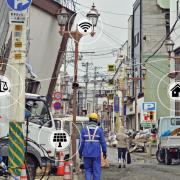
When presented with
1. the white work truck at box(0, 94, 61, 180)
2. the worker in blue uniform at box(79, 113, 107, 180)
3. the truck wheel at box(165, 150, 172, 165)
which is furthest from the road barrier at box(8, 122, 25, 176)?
the truck wheel at box(165, 150, 172, 165)

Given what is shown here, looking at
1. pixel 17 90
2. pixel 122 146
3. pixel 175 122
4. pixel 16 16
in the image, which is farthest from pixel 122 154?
pixel 16 16

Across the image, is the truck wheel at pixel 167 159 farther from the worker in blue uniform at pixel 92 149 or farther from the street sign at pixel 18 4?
the street sign at pixel 18 4

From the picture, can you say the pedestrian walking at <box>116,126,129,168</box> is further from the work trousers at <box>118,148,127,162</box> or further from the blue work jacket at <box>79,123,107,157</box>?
the blue work jacket at <box>79,123,107,157</box>

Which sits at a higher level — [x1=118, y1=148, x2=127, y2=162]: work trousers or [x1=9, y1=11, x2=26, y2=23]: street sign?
[x1=9, y1=11, x2=26, y2=23]: street sign

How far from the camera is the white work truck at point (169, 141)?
22828mm

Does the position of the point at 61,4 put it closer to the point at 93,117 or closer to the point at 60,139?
the point at 60,139

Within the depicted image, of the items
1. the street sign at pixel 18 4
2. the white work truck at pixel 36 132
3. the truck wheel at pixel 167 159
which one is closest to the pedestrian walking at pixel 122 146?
the truck wheel at pixel 167 159

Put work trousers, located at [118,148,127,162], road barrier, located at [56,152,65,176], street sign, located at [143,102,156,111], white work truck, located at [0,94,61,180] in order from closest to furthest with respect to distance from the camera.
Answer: white work truck, located at [0,94,61,180]
road barrier, located at [56,152,65,176]
work trousers, located at [118,148,127,162]
street sign, located at [143,102,156,111]

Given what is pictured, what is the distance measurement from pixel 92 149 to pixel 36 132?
366cm

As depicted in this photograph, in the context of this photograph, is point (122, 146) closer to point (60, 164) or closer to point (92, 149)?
point (60, 164)

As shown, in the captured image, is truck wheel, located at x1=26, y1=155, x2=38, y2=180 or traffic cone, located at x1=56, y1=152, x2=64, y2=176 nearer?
truck wheel, located at x1=26, y1=155, x2=38, y2=180

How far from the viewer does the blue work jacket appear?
1175 cm

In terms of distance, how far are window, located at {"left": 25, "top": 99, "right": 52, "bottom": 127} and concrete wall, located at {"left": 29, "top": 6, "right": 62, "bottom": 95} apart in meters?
7.93

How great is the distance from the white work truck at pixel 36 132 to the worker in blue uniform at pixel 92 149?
103 inches
